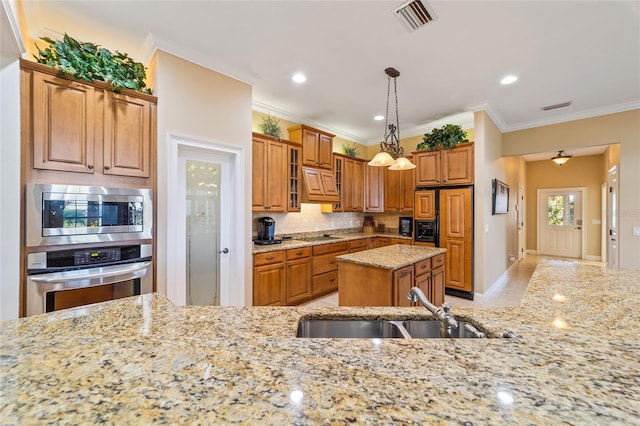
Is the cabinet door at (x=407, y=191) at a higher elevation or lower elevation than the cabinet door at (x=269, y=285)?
higher

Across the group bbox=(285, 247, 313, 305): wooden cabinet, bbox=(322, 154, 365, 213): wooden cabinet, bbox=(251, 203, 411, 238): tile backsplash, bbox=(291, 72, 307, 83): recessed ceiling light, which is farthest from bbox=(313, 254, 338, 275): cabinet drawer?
bbox=(291, 72, 307, 83): recessed ceiling light

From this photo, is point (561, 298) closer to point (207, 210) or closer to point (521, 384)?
point (521, 384)

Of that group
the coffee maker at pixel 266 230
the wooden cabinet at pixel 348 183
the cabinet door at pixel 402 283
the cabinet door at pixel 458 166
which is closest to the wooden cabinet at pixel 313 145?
the wooden cabinet at pixel 348 183

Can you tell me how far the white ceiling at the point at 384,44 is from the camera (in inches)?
87.0

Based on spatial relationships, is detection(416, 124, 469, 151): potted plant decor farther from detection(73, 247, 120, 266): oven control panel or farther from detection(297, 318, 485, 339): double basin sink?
detection(73, 247, 120, 266): oven control panel

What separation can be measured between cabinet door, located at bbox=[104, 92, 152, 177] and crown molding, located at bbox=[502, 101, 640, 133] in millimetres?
5773

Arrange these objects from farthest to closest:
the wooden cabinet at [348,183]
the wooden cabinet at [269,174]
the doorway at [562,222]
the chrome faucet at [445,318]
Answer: the doorway at [562,222], the wooden cabinet at [348,183], the wooden cabinet at [269,174], the chrome faucet at [445,318]

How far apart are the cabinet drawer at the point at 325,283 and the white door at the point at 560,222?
7.58 m

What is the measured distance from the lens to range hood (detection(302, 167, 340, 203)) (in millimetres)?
4449

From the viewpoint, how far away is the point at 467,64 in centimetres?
301

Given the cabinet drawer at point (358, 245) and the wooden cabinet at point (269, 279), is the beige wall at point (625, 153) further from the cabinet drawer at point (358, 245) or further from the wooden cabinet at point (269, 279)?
the wooden cabinet at point (269, 279)

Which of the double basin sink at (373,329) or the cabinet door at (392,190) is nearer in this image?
the double basin sink at (373,329)

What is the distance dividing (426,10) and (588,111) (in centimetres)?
392

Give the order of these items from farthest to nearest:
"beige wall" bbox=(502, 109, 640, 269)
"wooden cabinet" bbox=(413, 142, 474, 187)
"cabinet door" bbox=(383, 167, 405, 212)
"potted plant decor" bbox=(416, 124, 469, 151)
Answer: "cabinet door" bbox=(383, 167, 405, 212), "potted plant decor" bbox=(416, 124, 469, 151), "wooden cabinet" bbox=(413, 142, 474, 187), "beige wall" bbox=(502, 109, 640, 269)
